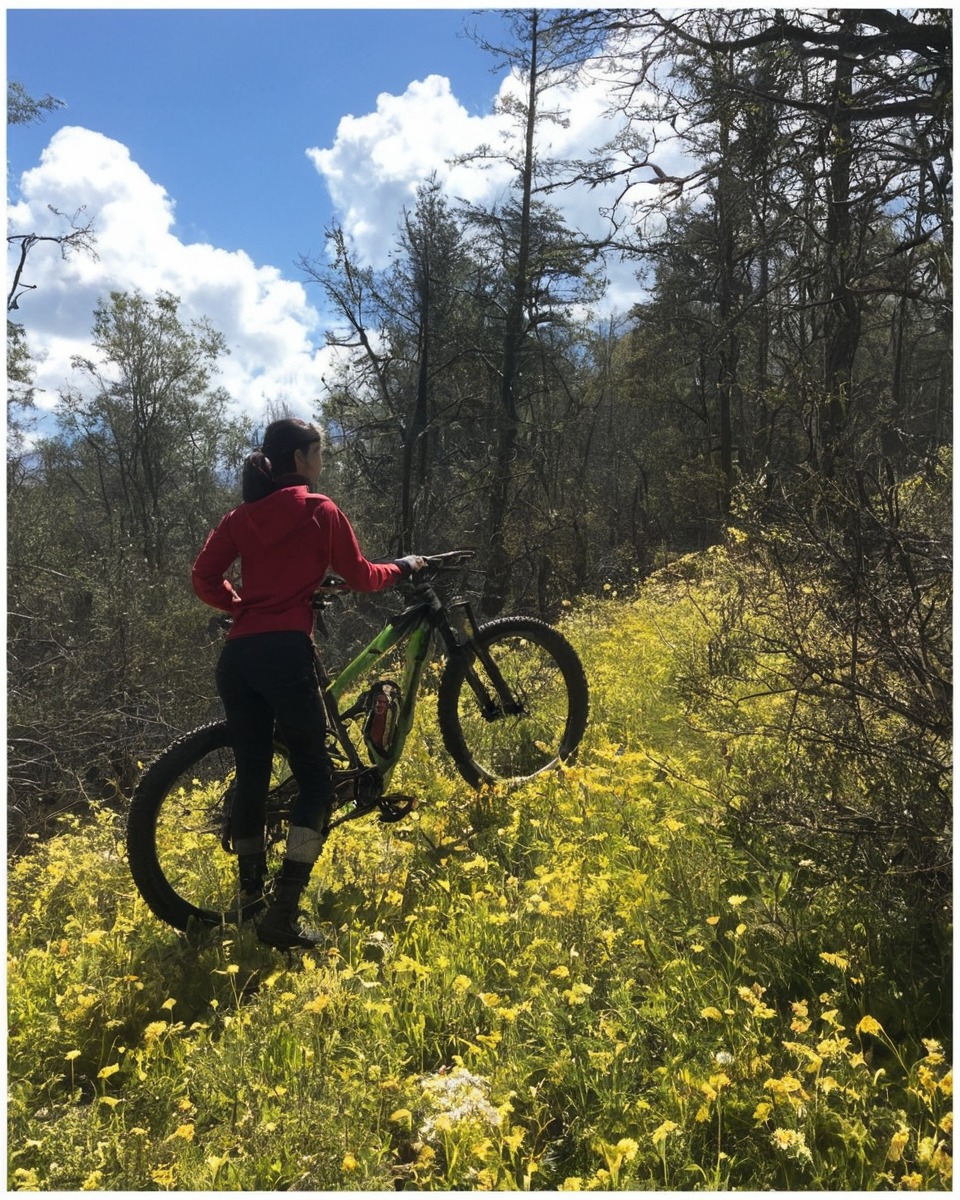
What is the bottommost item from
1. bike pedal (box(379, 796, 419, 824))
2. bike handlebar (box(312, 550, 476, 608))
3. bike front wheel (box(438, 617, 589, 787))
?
bike pedal (box(379, 796, 419, 824))

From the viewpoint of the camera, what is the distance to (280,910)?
309cm

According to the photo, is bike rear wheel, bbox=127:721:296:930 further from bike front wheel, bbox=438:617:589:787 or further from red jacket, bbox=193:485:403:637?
bike front wheel, bbox=438:617:589:787

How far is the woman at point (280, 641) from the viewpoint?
314 cm

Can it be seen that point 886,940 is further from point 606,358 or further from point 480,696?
point 606,358

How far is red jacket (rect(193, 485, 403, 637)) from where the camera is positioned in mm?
3158

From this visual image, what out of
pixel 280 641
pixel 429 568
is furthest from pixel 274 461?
pixel 429 568

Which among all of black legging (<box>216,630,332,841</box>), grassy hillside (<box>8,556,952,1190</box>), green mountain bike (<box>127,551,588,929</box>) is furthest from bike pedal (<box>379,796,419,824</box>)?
black legging (<box>216,630,332,841</box>)

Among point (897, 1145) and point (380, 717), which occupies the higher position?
point (380, 717)

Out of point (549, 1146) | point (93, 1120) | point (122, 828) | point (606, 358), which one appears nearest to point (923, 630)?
point (549, 1146)

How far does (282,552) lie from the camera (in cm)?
317

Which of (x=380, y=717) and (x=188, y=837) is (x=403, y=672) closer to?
(x=380, y=717)

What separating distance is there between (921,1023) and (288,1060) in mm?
A: 2032

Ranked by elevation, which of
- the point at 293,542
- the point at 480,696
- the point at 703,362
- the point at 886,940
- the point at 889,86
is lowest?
the point at 886,940

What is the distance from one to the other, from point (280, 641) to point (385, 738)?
1062 mm
